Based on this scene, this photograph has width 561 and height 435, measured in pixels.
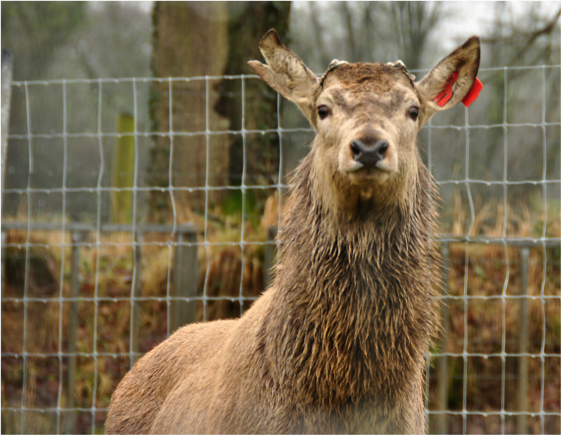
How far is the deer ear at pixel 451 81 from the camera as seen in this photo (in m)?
2.61

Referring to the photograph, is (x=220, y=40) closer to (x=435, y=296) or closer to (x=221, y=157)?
(x=221, y=157)

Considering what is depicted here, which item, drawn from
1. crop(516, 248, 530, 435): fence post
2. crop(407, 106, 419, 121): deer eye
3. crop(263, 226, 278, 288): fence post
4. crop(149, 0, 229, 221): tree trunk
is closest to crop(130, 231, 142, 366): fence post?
crop(263, 226, 278, 288): fence post

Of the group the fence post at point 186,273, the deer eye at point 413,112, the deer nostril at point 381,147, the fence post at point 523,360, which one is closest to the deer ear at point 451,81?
the deer eye at point 413,112

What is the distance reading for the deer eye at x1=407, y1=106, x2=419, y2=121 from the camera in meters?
2.49

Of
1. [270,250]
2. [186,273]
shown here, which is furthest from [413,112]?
[186,273]

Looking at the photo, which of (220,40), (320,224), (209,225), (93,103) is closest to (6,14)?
(93,103)

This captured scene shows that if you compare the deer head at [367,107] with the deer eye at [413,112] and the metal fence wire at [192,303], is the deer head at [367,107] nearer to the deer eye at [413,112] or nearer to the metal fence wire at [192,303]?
the deer eye at [413,112]

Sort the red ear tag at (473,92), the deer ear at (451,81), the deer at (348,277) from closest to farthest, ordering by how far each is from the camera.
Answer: the deer at (348,277)
the deer ear at (451,81)
the red ear tag at (473,92)

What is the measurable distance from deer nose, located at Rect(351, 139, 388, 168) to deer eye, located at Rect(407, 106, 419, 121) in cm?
45

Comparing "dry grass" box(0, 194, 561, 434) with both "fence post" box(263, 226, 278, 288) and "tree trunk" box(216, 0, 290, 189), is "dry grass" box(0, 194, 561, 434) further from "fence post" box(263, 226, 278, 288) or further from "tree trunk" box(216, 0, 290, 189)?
"tree trunk" box(216, 0, 290, 189)

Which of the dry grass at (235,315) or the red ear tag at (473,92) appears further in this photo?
the dry grass at (235,315)

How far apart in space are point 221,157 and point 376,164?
4478 mm

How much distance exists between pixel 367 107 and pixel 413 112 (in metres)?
0.31

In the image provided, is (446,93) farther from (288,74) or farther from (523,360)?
(523,360)
